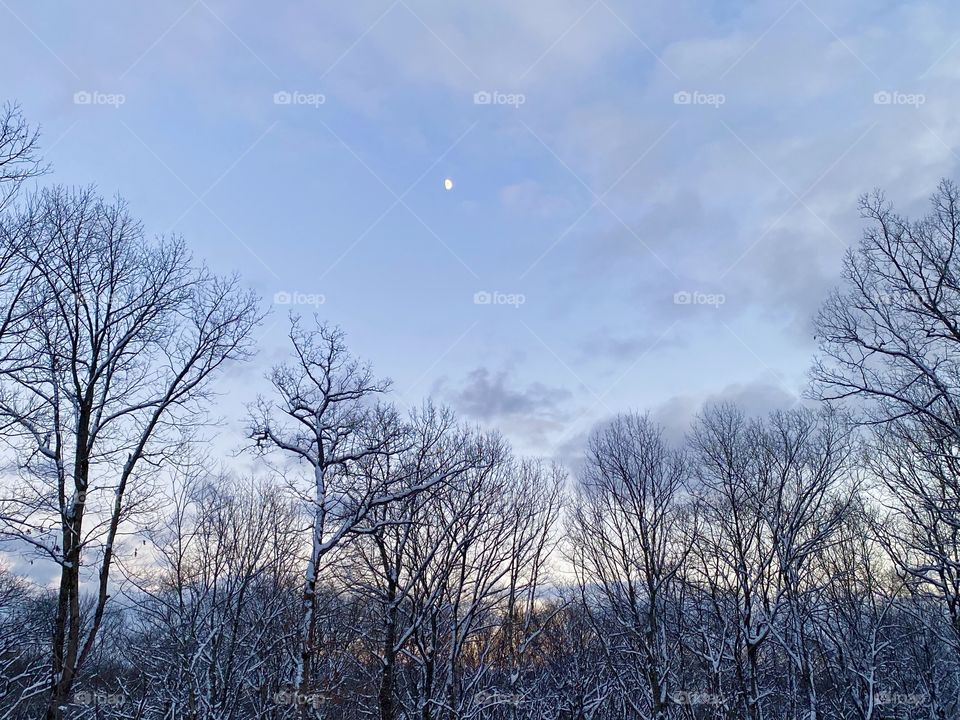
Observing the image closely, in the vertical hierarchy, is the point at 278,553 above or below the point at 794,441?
below

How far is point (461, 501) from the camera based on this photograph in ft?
72.5

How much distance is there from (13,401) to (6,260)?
3.49 m

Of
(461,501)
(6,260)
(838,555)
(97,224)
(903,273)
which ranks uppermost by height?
(97,224)

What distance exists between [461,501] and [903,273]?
49.4 feet

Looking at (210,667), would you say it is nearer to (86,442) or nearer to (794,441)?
(86,442)

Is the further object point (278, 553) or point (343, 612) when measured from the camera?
point (343, 612)

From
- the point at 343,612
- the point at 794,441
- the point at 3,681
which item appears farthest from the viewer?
the point at 343,612

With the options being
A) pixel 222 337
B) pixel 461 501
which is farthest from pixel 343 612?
pixel 222 337

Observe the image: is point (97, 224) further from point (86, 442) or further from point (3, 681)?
point (3, 681)

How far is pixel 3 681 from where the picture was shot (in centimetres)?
2045

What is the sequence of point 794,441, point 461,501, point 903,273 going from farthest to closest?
point 794,441 → point 461,501 → point 903,273

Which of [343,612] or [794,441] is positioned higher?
[794,441]

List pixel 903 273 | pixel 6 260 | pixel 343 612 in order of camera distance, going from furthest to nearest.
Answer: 1. pixel 343 612
2. pixel 903 273
3. pixel 6 260

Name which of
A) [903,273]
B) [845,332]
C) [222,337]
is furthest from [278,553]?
[903,273]
